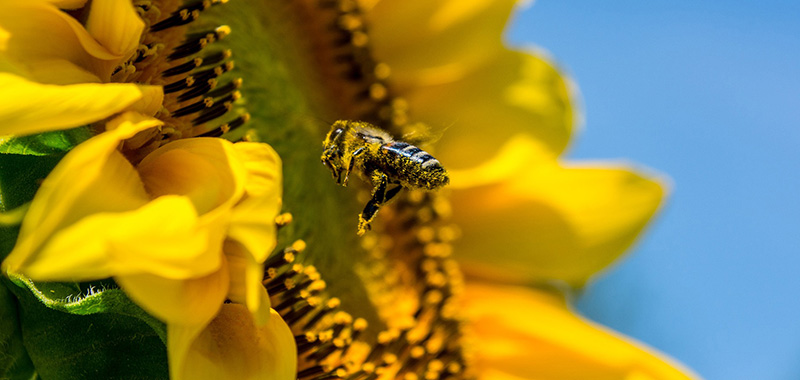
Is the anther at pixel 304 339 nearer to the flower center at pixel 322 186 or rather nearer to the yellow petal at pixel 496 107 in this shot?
the flower center at pixel 322 186

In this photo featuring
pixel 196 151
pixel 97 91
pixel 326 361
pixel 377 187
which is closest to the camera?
pixel 97 91

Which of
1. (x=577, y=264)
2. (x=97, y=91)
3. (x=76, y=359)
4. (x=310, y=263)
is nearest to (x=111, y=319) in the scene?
(x=76, y=359)

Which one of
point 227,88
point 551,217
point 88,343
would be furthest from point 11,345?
point 551,217

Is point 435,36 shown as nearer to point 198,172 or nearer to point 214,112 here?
point 214,112

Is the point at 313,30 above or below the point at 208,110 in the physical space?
above

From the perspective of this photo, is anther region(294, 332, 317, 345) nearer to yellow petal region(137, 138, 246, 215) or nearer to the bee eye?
the bee eye

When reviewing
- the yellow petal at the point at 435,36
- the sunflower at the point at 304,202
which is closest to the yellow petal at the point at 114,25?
the sunflower at the point at 304,202

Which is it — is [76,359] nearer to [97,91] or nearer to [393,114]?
[97,91]

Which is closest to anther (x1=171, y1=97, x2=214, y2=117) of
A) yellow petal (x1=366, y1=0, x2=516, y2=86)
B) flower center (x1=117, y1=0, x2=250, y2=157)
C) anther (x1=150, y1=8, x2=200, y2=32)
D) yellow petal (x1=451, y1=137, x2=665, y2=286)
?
flower center (x1=117, y1=0, x2=250, y2=157)
